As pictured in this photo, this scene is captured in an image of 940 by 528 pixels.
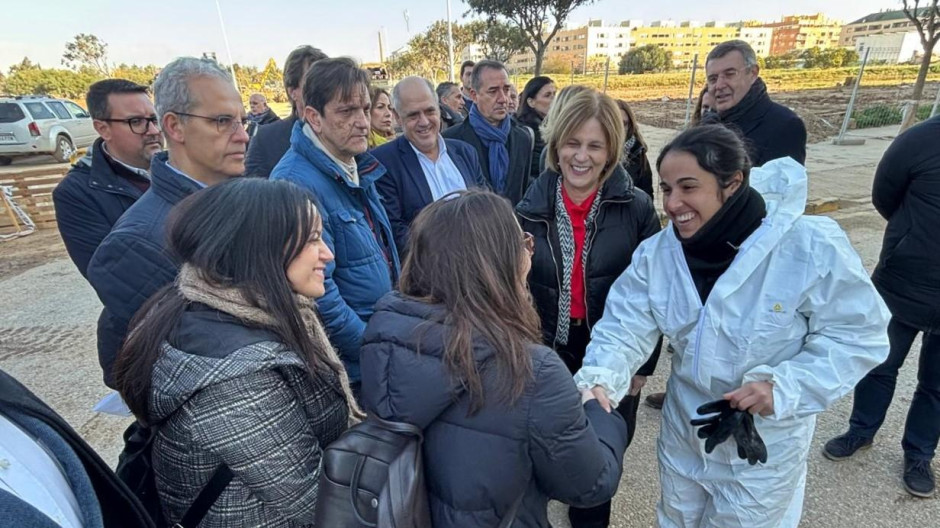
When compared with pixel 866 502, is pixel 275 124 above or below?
above

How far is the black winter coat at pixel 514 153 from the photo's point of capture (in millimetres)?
3682

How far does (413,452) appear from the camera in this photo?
1005mm

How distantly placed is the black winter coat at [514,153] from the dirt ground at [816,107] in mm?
11397

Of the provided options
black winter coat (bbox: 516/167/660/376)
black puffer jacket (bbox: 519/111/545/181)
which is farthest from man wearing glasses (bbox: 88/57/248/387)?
black puffer jacket (bbox: 519/111/545/181)

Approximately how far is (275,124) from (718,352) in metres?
3.20

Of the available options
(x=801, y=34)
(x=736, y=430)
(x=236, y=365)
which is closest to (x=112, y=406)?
(x=236, y=365)

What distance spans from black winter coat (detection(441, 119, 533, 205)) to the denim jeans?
2.32 meters

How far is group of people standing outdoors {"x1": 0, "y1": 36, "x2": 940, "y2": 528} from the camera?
1.05 m

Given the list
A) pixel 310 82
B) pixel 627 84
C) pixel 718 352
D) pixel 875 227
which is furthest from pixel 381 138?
pixel 627 84

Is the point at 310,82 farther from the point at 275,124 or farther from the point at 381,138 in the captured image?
the point at 381,138

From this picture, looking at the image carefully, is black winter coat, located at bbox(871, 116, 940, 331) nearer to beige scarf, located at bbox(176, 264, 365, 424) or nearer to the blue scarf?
the blue scarf

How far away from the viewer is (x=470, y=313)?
1064 millimetres

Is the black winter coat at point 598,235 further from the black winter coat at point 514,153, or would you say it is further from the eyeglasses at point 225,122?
the black winter coat at point 514,153

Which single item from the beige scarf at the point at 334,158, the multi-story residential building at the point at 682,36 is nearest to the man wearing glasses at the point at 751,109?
the beige scarf at the point at 334,158
